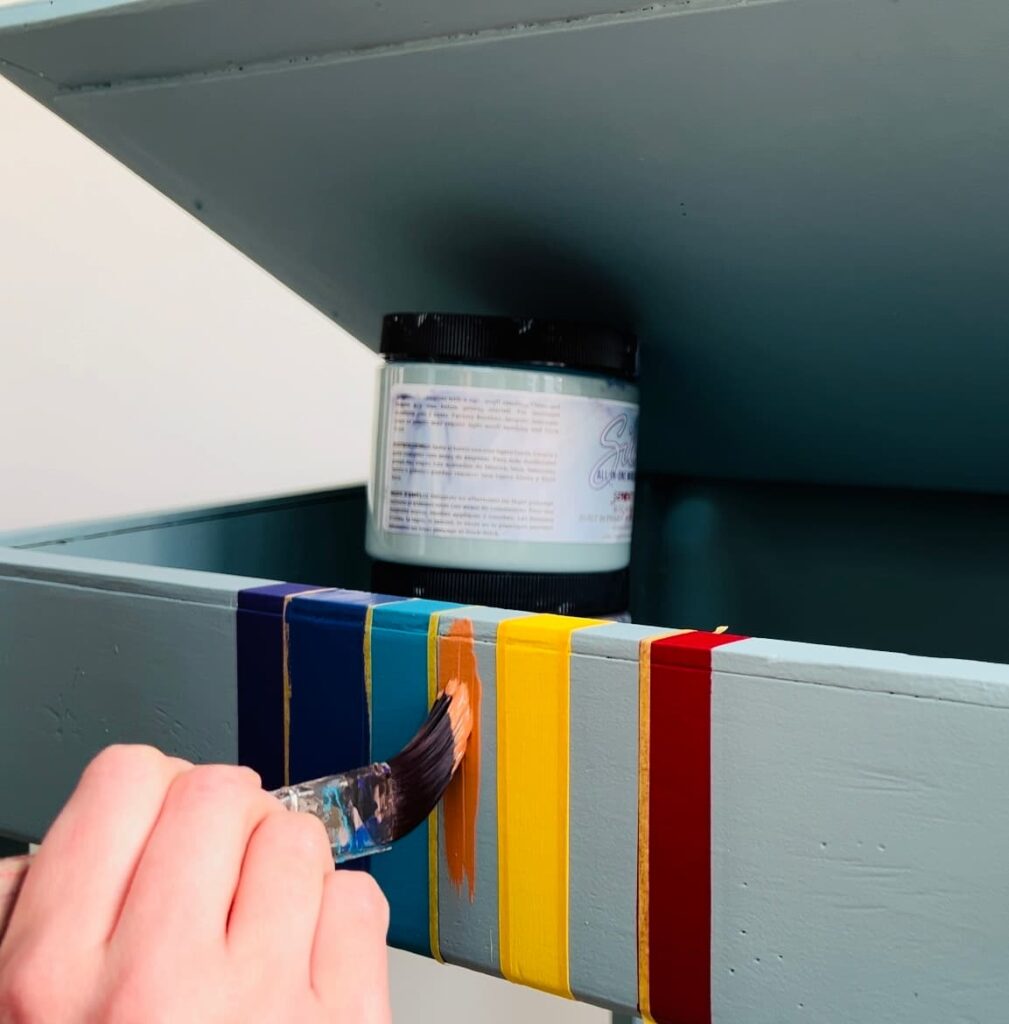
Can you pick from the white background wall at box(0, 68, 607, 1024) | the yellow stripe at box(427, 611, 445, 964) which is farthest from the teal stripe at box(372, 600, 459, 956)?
the white background wall at box(0, 68, 607, 1024)

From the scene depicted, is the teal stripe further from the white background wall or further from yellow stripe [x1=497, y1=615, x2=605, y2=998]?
the white background wall

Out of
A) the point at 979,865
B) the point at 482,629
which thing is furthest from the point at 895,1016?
the point at 482,629

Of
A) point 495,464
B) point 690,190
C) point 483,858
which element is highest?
point 690,190

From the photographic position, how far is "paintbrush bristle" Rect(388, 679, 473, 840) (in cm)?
34

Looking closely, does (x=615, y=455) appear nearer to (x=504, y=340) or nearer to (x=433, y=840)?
(x=504, y=340)

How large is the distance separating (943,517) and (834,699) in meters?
0.42

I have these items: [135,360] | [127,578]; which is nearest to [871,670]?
[127,578]

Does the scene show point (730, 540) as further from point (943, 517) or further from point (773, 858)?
point (773, 858)

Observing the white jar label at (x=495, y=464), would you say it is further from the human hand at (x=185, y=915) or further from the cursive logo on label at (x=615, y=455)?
the human hand at (x=185, y=915)

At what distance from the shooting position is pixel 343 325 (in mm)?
688

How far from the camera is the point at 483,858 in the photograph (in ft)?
1.16

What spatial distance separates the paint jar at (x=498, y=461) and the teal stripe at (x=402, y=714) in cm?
10

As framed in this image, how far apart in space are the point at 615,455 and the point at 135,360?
44 centimetres

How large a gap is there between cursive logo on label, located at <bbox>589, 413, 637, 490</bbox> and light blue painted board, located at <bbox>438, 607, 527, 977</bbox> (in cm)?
14
